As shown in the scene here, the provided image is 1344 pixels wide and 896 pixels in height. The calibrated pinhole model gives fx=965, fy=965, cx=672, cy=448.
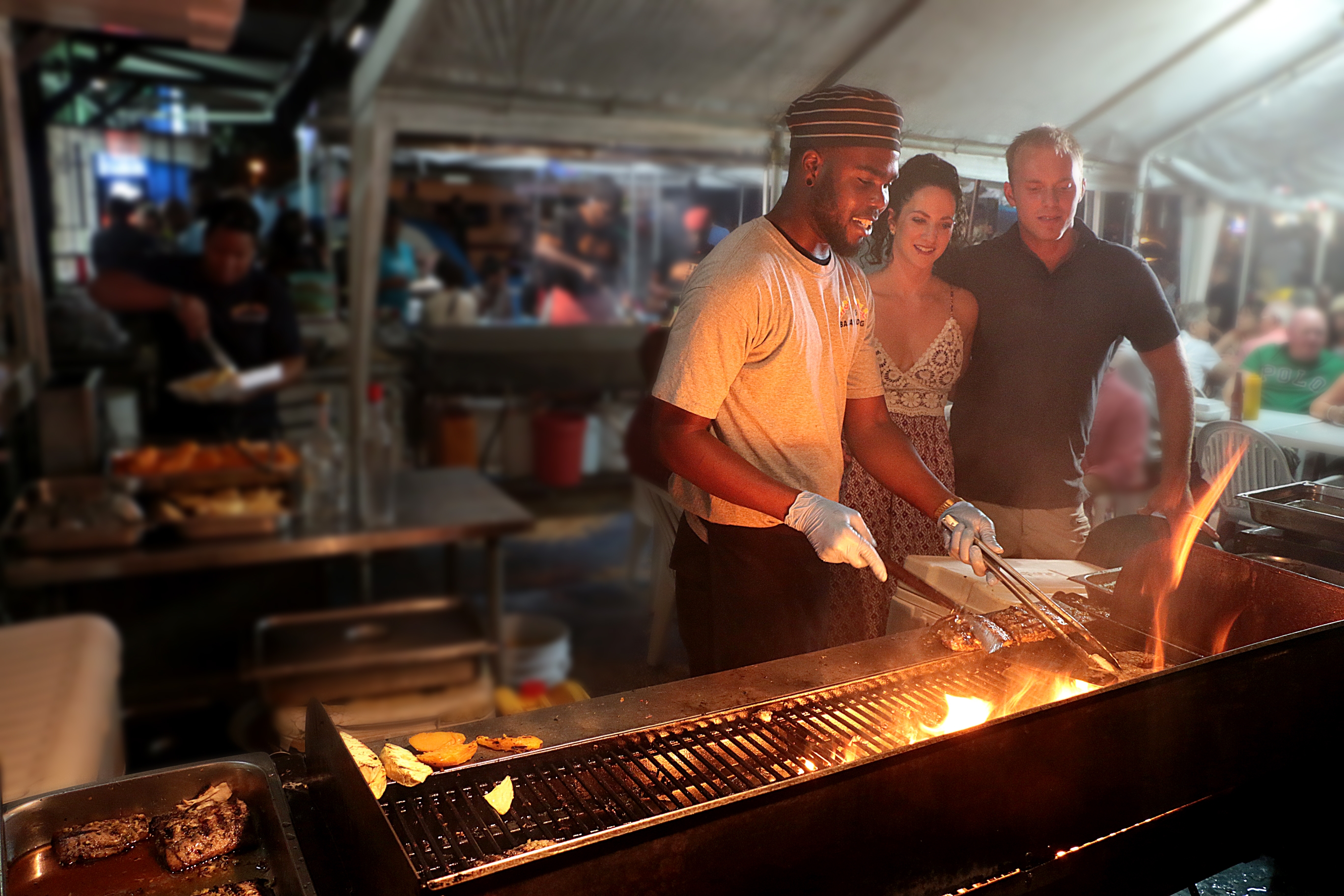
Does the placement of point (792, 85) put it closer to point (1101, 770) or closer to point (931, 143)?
point (931, 143)

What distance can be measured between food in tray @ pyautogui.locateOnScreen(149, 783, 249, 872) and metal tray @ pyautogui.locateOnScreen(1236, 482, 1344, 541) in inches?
77.7

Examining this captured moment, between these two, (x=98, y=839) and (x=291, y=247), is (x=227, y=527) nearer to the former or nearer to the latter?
(x=98, y=839)

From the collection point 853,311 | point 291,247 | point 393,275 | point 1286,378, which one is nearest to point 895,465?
point 853,311

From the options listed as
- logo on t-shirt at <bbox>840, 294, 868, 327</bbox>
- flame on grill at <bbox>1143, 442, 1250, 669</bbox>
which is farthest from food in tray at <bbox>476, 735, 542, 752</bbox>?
flame on grill at <bbox>1143, 442, 1250, 669</bbox>

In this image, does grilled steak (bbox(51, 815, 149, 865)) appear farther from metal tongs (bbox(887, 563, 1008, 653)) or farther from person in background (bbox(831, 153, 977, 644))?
metal tongs (bbox(887, 563, 1008, 653))

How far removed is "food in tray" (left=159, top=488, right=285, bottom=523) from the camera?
3275 mm

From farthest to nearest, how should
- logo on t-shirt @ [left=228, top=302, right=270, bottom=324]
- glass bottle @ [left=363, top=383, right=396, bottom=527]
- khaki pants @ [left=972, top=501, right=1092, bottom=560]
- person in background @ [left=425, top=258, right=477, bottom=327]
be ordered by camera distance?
1. person in background @ [left=425, top=258, right=477, bottom=327]
2. logo on t-shirt @ [left=228, top=302, right=270, bottom=324]
3. glass bottle @ [left=363, top=383, right=396, bottom=527]
4. khaki pants @ [left=972, top=501, right=1092, bottom=560]

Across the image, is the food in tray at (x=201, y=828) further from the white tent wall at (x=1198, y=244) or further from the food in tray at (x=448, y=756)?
the white tent wall at (x=1198, y=244)

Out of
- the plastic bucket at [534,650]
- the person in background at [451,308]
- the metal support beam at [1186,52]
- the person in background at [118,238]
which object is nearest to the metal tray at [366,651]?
the plastic bucket at [534,650]

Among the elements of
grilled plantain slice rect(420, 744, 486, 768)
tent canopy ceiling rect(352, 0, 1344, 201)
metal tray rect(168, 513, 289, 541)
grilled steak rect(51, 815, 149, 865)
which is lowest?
metal tray rect(168, 513, 289, 541)

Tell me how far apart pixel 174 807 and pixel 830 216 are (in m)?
1.24

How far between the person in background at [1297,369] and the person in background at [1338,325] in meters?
0.37

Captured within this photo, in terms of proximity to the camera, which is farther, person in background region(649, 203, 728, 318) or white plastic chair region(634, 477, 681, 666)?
person in background region(649, 203, 728, 318)

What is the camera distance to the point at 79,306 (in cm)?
739
